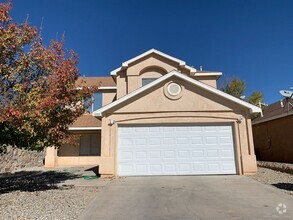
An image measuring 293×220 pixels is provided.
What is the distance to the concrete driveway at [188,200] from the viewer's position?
636 centimetres

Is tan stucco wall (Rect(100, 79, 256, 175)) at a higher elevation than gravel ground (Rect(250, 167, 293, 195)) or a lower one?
higher

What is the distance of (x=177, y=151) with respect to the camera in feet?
41.4

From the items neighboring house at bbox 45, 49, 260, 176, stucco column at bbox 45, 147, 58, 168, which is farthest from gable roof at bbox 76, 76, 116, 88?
neighboring house at bbox 45, 49, 260, 176

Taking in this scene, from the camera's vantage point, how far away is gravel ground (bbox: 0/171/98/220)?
21.2 feet

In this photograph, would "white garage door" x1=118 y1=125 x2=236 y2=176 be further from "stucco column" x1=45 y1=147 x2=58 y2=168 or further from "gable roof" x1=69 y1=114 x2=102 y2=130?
Result: "stucco column" x1=45 y1=147 x2=58 y2=168

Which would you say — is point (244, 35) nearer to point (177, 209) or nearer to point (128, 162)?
point (128, 162)

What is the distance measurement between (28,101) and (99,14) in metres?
11.3

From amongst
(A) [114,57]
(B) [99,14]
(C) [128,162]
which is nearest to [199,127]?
(C) [128,162]

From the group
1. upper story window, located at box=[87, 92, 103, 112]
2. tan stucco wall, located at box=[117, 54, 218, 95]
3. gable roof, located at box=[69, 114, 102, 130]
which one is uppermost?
tan stucco wall, located at box=[117, 54, 218, 95]

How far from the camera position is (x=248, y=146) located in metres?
12.3

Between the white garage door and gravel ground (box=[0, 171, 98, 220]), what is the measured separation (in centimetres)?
319

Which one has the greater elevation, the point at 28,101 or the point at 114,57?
the point at 114,57

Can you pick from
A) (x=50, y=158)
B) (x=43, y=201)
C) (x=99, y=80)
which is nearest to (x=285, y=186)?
(x=43, y=201)

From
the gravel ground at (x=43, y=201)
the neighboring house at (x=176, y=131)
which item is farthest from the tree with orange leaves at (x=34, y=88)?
the neighboring house at (x=176, y=131)
